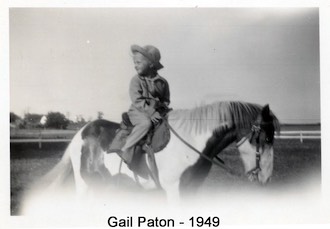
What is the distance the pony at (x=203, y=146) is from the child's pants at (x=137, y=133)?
3.4 inches

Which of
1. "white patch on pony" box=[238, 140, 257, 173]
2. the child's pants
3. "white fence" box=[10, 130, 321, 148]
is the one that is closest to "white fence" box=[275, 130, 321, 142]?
"white fence" box=[10, 130, 321, 148]

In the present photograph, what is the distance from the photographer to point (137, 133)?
2.64m

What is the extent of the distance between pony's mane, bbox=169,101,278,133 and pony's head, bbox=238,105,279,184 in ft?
0.14

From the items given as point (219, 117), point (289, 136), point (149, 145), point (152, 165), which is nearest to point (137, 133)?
point (149, 145)

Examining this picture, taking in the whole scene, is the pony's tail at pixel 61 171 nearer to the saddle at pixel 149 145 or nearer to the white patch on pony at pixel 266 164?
the saddle at pixel 149 145

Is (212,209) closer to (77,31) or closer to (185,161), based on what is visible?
(185,161)

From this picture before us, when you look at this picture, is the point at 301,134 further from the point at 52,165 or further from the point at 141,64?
the point at 52,165

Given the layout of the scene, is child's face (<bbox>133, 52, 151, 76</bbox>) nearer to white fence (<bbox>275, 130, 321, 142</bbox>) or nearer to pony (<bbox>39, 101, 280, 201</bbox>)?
pony (<bbox>39, 101, 280, 201</bbox>)

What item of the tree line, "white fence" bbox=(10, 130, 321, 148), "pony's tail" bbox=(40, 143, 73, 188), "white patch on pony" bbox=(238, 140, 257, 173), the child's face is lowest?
"pony's tail" bbox=(40, 143, 73, 188)

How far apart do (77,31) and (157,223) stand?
1.47 metres

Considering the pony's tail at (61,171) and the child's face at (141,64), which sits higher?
the child's face at (141,64)

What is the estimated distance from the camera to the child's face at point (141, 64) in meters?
2.75

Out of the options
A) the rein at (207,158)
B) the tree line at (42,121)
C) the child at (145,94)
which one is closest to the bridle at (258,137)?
the rein at (207,158)

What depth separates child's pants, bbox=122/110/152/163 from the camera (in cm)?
262
